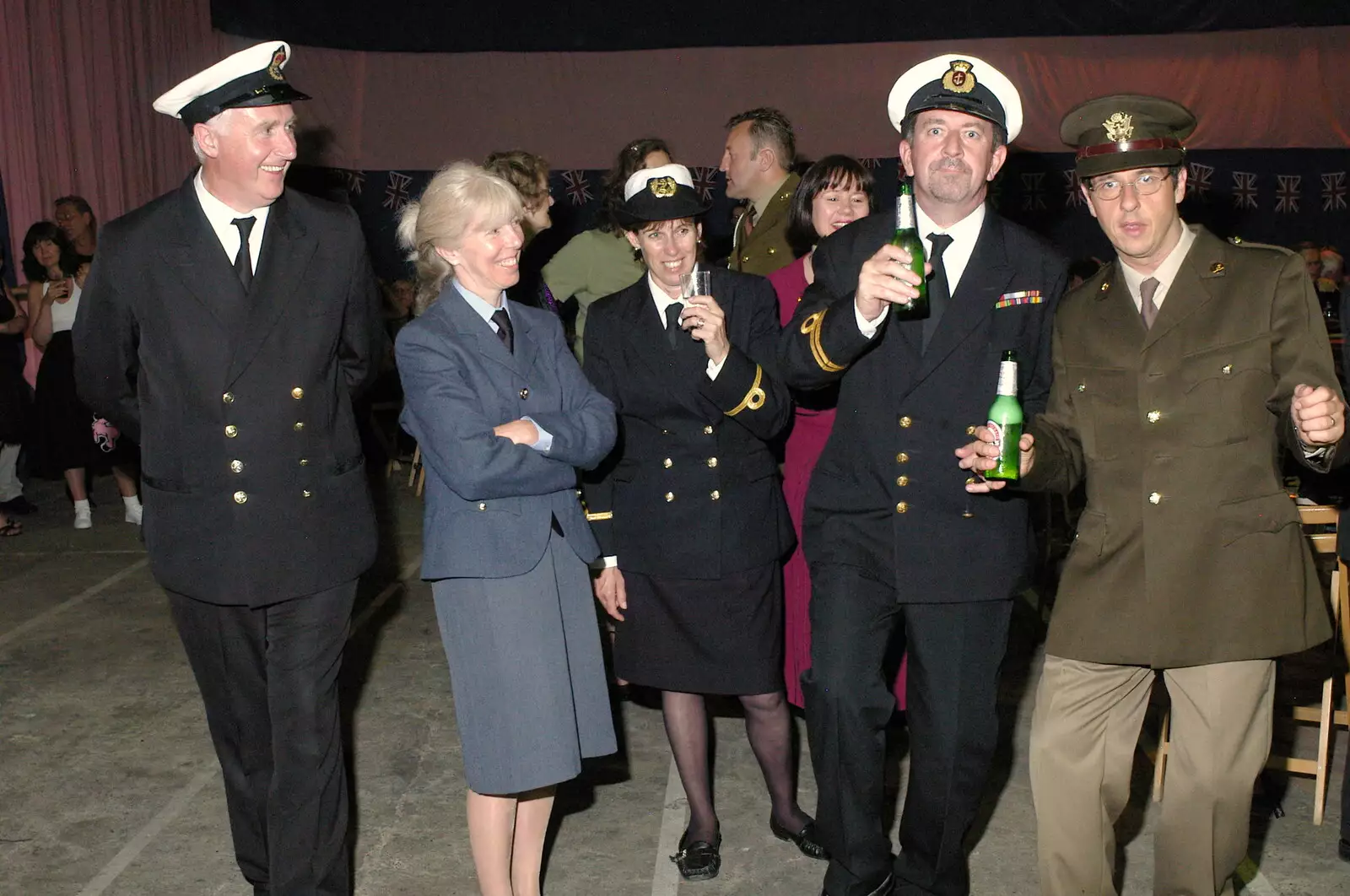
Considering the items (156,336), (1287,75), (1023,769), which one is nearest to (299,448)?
(156,336)

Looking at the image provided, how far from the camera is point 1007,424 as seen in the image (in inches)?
123

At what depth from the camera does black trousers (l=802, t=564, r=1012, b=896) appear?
137 inches

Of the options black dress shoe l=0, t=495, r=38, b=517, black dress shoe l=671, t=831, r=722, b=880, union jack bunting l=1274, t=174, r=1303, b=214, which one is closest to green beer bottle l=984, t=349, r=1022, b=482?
black dress shoe l=671, t=831, r=722, b=880

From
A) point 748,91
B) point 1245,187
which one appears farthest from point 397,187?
point 1245,187

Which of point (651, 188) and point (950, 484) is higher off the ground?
point (651, 188)

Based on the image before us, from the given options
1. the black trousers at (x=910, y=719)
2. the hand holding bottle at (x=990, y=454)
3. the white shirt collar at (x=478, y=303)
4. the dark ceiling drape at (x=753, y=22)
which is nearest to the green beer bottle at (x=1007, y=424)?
the hand holding bottle at (x=990, y=454)

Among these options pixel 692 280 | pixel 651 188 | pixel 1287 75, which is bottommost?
pixel 692 280

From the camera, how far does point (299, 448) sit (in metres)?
3.47

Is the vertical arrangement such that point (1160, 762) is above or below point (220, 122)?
below

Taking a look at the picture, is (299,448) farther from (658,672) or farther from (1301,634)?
(1301,634)

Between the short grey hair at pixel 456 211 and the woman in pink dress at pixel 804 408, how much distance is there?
47.3 inches

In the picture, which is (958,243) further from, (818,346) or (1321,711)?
(1321,711)

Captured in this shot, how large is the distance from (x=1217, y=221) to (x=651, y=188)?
538 inches

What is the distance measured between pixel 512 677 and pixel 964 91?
6.10 feet
